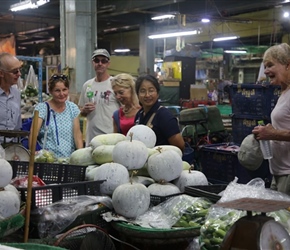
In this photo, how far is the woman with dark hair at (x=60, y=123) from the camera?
13.4 feet

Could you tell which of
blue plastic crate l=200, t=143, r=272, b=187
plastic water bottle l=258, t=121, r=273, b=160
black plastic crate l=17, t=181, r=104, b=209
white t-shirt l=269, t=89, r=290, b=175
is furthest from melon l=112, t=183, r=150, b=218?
blue plastic crate l=200, t=143, r=272, b=187

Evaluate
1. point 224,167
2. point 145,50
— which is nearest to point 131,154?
point 224,167

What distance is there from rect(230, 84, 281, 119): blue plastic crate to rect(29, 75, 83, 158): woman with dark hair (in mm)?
2514

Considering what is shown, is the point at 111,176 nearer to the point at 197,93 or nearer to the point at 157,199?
the point at 157,199

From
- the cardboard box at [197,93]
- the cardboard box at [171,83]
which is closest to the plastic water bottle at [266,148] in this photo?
the cardboard box at [197,93]

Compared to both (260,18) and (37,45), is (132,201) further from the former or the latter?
(37,45)

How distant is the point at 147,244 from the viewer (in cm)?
232

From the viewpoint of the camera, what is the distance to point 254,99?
5.77 metres

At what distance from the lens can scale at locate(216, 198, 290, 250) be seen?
1504 millimetres

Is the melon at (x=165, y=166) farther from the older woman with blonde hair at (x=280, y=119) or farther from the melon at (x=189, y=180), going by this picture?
the older woman with blonde hair at (x=280, y=119)

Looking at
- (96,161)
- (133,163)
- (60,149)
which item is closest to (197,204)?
(133,163)

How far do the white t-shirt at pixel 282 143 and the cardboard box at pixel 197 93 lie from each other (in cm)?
1071

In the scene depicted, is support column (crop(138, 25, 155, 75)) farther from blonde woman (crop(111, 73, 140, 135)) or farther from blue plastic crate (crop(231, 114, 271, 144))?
blonde woman (crop(111, 73, 140, 135))

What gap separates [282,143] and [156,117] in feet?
3.13
